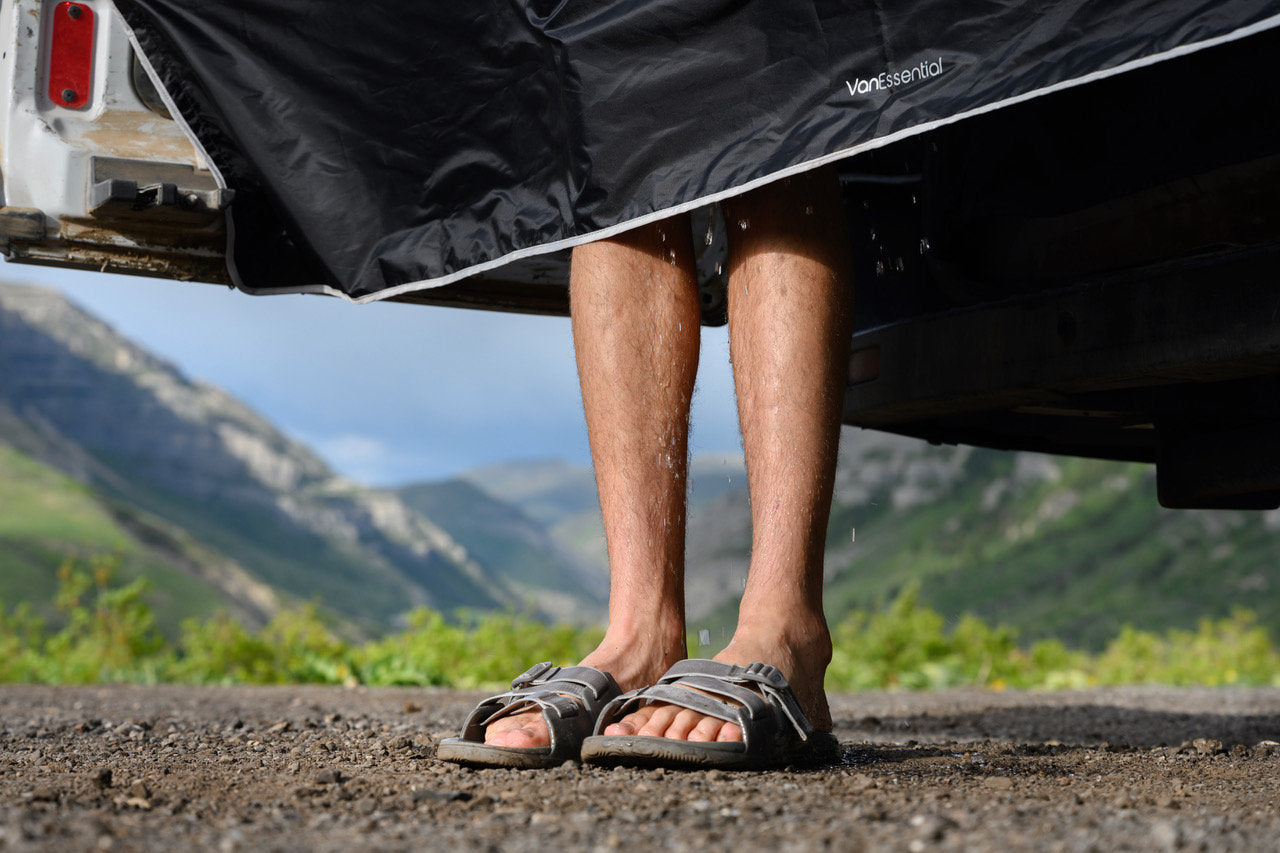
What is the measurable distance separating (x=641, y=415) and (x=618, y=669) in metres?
0.40

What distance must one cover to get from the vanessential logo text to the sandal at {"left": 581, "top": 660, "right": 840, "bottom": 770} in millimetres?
831

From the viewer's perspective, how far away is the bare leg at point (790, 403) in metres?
1.71

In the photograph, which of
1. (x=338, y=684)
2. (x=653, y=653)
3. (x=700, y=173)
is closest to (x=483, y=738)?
(x=653, y=653)

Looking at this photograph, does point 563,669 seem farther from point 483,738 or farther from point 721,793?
point 721,793

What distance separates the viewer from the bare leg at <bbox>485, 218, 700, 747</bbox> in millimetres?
1762

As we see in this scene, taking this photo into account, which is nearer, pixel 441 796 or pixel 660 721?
pixel 441 796

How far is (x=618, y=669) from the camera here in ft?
5.63

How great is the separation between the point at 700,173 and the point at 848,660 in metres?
5.89

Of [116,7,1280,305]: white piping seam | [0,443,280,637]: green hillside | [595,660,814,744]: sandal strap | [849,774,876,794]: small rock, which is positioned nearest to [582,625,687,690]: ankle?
[595,660,814,744]: sandal strap

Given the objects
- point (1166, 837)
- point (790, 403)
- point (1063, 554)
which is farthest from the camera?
point (1063, 554)

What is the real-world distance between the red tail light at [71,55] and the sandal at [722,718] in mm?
1824

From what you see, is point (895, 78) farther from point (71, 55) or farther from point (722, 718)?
point (71, 55)

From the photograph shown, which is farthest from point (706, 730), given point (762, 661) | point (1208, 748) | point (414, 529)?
point (414, 529)

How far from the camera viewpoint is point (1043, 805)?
131 centimetres
